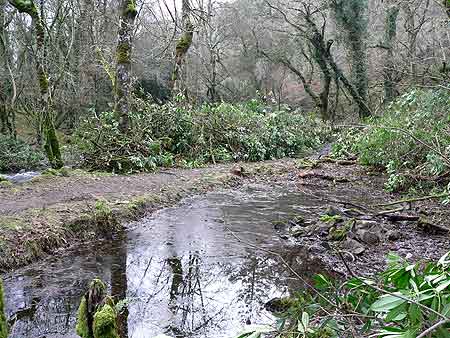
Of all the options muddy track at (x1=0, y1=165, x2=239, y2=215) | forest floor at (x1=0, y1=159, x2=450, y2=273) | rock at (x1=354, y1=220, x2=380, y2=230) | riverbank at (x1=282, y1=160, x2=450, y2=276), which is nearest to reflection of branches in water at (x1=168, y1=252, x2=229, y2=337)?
forest floor at (x1=0, y1=159, x2=450, y2=273)

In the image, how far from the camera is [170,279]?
473 cm

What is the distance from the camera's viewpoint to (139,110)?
42.3ft

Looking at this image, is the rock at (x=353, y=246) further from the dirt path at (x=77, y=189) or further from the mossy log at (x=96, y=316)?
the dirt path at (x=77, y=189)

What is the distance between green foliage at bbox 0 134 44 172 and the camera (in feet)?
47.5

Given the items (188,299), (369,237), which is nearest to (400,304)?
(188,299)

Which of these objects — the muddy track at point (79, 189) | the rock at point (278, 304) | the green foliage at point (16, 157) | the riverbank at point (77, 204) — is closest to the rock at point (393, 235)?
the rock at point (278, 304)

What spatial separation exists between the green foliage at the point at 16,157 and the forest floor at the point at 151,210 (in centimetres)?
634

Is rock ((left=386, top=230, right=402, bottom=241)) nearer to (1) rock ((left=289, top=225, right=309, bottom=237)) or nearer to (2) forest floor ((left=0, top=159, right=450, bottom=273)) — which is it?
(2) forest floor ((left=0, top=159, right=450, bottom=273))

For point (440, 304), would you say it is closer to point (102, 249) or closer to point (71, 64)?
point (102, 249)

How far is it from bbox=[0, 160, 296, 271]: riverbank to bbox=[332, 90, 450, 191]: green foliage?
3397 millimetres

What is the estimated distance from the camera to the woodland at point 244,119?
75.3 inches

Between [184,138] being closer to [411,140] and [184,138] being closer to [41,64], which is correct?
[41,64]

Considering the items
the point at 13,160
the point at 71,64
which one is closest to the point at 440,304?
the point at 13,160

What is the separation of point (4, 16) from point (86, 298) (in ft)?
56.9
